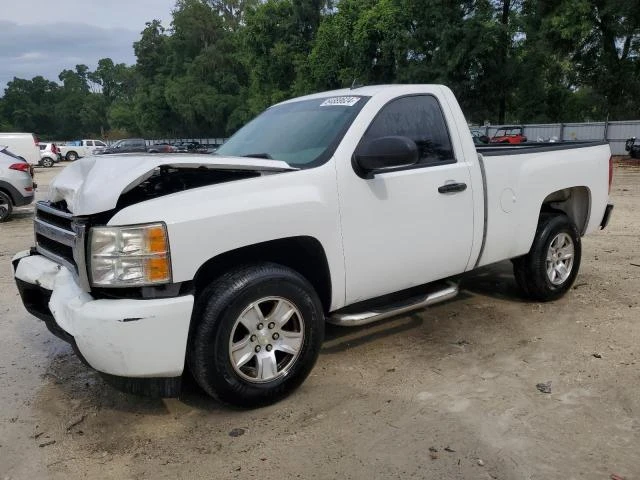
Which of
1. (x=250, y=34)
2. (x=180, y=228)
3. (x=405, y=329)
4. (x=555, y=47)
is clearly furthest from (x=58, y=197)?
(x=250, y=34)

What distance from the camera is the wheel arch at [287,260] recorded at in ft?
10.8

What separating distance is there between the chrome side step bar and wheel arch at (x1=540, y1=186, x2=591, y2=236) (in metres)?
1.70

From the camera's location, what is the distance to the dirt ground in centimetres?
283

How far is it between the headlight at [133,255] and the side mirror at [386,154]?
133cm

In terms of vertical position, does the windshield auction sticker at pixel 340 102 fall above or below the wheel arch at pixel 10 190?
above

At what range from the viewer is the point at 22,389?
12.5 feet

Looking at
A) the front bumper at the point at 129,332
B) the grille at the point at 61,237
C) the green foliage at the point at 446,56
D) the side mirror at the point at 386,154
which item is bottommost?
the front bumper at the point at 129,332

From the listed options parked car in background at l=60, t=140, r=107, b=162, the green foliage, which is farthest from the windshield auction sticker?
parked car in background at l=60, t=140, r=107, b=162

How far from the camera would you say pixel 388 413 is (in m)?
3.30

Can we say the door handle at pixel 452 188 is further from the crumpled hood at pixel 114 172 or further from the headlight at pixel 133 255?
the headlight at pixel 133 255

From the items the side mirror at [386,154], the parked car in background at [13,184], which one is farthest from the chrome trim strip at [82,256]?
the parked car in background at [13,184]

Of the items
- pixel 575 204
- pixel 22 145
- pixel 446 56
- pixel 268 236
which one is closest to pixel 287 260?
pixel 268 236

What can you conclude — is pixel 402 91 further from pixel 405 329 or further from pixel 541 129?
pixel 541 129

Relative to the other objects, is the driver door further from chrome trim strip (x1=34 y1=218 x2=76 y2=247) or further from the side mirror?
chrome trim strip (x1=34 y1=218 x2=76 y2=247)
